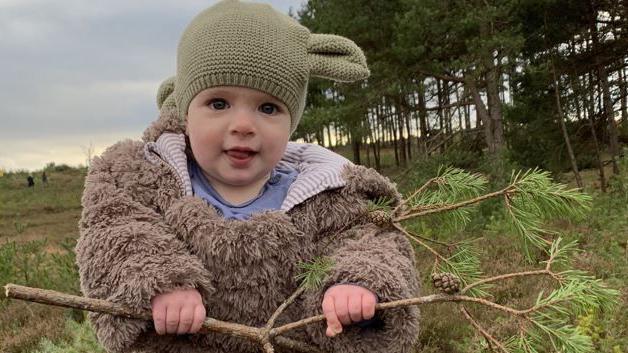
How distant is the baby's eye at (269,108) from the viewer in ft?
5.19

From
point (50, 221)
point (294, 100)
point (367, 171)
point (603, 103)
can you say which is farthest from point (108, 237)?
point (50, 221)

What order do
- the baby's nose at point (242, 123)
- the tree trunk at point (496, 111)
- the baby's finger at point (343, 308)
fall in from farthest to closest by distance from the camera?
1. the tree trunk at point (496, 111)
2. the baby's nose at point (242, 123)
3. the baby's finger at point (343, 308)

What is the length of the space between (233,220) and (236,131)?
0.25 meters

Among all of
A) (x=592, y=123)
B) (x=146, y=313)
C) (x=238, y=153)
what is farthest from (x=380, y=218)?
(x=592, y=123)

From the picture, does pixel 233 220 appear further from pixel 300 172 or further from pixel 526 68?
pixel 526 68

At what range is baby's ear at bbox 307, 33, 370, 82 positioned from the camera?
179cm

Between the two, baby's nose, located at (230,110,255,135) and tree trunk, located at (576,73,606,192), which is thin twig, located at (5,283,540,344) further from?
tree trunk, located at (576,73,606,192)

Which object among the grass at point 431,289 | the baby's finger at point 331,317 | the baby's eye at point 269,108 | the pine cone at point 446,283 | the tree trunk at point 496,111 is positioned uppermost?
the tree trunk at point 496,111

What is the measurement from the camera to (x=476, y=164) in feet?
38.6

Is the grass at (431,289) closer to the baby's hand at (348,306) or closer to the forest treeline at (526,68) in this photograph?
the baby's hand at (348,306)

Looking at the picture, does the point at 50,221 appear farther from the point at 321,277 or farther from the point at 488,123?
the point at 321,277

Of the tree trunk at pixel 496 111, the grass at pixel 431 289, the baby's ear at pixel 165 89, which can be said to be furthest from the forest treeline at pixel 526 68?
the baby's ear at pixel 165 89

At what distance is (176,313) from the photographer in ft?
4.21

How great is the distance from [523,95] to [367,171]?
10.6 metres
